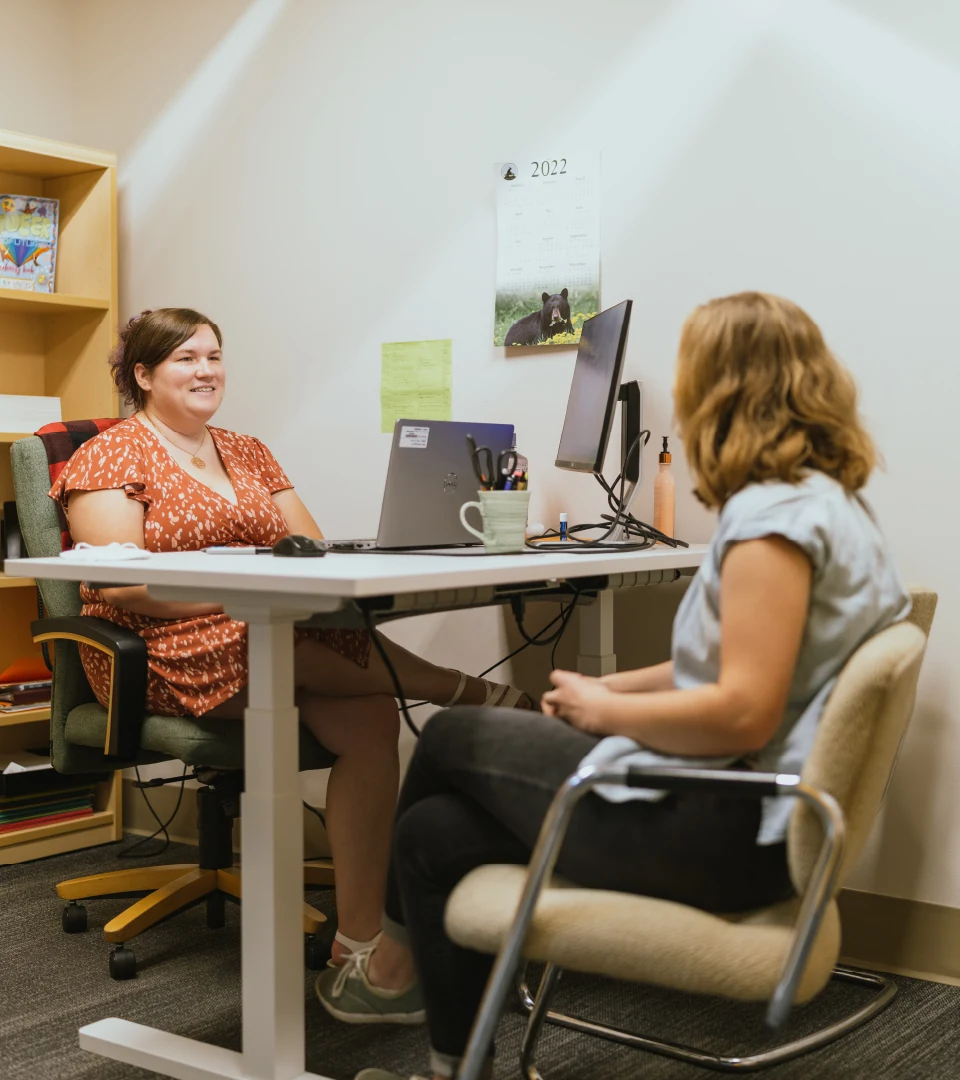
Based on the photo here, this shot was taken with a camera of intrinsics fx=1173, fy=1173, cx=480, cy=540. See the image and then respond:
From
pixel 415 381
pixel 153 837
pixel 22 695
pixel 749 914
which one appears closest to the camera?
pixel 749 914

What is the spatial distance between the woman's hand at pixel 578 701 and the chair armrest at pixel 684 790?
0.12m

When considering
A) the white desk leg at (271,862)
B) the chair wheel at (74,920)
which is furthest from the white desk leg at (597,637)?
the chair wheel at (74,920)

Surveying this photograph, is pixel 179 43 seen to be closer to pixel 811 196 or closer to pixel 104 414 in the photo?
pixel 104 414

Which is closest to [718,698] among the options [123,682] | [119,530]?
[123,682]

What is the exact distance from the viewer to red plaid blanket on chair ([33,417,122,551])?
248cm

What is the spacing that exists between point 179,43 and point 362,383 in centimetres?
120

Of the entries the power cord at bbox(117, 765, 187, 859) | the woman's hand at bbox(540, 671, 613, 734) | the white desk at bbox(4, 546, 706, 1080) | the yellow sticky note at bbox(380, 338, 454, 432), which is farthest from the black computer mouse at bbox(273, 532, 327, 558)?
the power cord at bbox(117, 765, 187, 859)

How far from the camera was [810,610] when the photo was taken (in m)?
1.28

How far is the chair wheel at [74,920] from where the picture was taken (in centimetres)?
245

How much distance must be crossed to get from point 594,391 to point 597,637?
475mm

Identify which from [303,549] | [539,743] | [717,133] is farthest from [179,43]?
[539,743]

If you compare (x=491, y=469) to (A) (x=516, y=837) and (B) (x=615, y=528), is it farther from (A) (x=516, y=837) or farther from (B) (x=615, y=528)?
(A) (x=516, y=837)

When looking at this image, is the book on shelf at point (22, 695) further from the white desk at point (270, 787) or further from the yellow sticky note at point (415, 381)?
the white desk at point (270, 787)

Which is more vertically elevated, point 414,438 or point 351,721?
point 414,438
